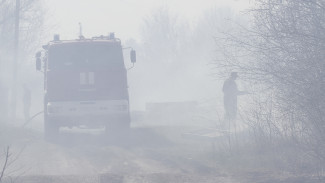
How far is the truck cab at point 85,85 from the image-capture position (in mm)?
13578

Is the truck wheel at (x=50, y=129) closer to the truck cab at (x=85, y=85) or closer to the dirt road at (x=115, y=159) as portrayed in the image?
→ the truck cab at (x=85, y=85)

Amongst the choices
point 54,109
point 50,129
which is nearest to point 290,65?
point 54,109

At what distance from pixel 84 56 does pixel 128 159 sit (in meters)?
4.63

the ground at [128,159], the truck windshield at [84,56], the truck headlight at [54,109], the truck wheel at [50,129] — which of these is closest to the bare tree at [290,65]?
the ground at [128,159]

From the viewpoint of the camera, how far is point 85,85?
543 inches

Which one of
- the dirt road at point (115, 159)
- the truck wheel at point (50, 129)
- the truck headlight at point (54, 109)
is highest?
the truck headlight at point (54, 109)

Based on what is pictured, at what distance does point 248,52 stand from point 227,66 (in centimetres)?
55

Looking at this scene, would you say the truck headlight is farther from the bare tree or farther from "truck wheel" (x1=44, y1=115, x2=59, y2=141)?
the bare tree

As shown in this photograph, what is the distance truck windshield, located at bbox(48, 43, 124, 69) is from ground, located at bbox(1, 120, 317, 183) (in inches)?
89.4

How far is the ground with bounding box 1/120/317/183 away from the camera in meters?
7.72

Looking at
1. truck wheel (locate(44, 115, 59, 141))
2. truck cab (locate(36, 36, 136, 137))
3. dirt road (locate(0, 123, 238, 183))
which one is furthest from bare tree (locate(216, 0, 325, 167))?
truck wheel (locate(44, 115, 59, 141))

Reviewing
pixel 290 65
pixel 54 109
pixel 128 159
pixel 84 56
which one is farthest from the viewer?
pixel 84 56

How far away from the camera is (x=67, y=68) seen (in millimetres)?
13773

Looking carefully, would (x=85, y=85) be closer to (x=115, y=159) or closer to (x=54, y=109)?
(x=54, y=109)
